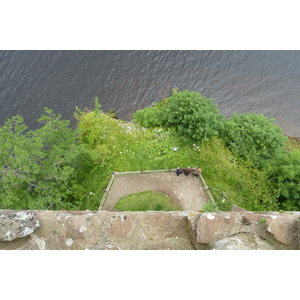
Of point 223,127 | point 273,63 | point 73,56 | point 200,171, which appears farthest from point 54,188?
point 273,63

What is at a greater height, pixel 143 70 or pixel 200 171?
pixel 143 70

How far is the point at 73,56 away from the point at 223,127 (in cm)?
1848

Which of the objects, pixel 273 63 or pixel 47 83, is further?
pixel 273 63

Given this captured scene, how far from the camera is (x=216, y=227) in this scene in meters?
9.10

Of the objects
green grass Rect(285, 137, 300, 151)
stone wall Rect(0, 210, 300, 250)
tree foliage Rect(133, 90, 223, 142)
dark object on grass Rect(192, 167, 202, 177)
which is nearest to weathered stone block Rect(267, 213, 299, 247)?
stone wall Rect(0, 210, 300, 250)

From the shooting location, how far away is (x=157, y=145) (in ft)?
56.5

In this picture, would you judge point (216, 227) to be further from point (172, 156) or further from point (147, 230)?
point (172, 156)

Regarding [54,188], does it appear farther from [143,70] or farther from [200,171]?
[143,70]

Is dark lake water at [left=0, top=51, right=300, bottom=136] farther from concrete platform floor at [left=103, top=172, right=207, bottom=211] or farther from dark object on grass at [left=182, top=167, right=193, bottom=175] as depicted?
dark object on grass at [left=182, top=167, right=193, bottom=175]

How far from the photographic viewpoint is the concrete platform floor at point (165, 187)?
14.7 m

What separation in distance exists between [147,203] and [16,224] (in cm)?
780

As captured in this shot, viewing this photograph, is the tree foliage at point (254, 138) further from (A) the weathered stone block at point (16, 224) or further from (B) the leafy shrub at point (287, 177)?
(A) the weathered stone block at point (16, 224)

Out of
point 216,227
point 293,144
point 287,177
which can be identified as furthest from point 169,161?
point 293,144

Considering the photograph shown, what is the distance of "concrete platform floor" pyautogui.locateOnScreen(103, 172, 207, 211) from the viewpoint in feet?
48.2
